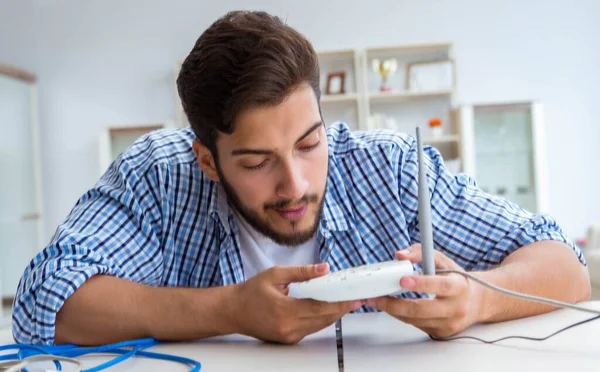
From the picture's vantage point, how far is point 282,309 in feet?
3.05

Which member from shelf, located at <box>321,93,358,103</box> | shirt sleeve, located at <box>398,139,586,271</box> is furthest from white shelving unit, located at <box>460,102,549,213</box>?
shirt sleeve, located at <box>398,139,586,271</box>

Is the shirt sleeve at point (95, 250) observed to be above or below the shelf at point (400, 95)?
below

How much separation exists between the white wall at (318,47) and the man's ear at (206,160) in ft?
12.7

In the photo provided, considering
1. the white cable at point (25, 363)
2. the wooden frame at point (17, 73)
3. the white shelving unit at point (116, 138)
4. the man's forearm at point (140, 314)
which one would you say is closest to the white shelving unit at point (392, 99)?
the white shelving unit at point (116, 138)

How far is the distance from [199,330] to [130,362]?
14 centimetres

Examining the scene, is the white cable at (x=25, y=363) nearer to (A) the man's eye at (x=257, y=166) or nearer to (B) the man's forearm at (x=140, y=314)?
A: (B) the man's forearm at (x=140, y=314)

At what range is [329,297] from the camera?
83 cm

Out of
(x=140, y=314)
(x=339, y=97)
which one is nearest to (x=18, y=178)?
(x=339, y=97)

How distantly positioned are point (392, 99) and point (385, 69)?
0.25 meters

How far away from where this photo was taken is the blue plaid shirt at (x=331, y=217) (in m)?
1.26

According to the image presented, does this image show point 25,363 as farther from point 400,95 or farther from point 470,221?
point 400,95

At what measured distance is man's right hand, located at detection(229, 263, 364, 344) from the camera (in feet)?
2.93

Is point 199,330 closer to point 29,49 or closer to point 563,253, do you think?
point 563,253

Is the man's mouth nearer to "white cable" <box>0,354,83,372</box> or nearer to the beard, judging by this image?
the beard
